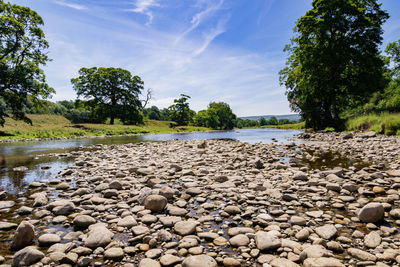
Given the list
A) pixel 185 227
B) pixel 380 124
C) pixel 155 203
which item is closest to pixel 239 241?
pixel 185 227

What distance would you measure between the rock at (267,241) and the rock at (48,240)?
2.70 m

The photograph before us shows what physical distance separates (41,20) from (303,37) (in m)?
34.9

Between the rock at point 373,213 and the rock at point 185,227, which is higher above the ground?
the rock at point 373,213

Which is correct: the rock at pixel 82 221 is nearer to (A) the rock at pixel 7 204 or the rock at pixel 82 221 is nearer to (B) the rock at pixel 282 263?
(A) the rock at pixel 7 204

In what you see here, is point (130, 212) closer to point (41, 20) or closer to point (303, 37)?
point (303, 37)

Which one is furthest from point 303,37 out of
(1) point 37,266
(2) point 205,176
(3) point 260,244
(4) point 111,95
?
(4) point 111,95

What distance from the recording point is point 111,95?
52219mm

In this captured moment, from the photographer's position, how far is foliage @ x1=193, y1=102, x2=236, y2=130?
86.9 m

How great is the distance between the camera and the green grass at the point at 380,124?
50.1ft

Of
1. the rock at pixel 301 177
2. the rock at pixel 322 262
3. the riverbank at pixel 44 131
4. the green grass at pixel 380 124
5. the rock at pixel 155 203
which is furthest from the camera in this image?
the riverbank at pixel 44 131

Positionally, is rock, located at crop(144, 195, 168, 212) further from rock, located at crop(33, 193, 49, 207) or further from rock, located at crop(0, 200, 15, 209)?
rock, located at crop(0, 200, 15, 209)

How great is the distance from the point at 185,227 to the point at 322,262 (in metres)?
1.78

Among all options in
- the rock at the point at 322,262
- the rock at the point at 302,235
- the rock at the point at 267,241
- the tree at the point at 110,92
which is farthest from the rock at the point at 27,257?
the tree at the point at 110,92

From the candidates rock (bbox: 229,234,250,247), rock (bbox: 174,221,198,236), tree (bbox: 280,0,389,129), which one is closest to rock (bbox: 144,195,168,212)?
rock (bbox: 174,221,198,236)
